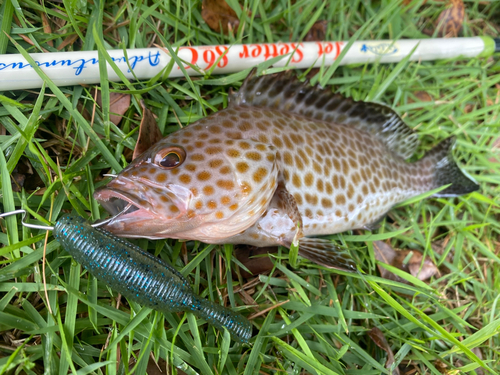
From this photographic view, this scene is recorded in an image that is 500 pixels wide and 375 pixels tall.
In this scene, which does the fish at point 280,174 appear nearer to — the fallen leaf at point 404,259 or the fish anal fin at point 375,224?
the fish anal fin at point 375,224

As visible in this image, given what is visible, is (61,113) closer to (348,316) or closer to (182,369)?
(182,369)

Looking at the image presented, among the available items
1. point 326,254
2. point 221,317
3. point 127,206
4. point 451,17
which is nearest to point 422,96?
point 451,17

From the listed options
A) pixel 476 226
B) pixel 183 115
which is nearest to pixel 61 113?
pixel 183 115

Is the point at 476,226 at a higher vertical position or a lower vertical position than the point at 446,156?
lower

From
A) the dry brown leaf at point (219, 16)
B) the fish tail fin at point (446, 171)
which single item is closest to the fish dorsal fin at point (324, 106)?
the fish tail fin at point (446, 171)

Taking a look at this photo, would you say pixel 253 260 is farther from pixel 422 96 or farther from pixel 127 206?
pixel 422 96

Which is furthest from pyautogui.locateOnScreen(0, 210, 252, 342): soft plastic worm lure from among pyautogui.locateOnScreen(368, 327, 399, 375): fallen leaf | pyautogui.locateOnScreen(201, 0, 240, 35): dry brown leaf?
pyautogui.locateOnScreen(201, 0, 240, 35): dry brown leaf

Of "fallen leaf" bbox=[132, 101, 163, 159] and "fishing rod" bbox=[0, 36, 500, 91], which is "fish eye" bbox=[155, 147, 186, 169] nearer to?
"fallen leaf" bbox=[132, 101, 163, 159]
